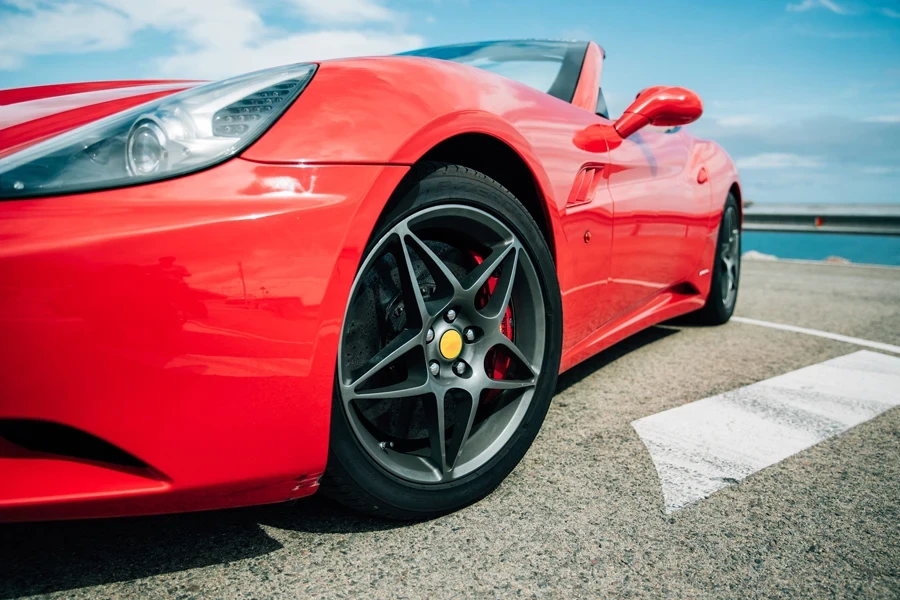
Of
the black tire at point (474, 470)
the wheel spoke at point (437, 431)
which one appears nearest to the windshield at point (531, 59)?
the black tire at point (474, 470)

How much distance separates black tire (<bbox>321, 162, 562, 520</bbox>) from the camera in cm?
139

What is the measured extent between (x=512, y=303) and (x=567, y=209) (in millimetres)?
325

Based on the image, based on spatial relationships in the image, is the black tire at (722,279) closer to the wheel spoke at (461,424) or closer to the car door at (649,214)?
the car door at (649,214)

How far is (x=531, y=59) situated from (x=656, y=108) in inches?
27.3

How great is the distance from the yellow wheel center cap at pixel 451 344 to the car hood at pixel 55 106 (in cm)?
82

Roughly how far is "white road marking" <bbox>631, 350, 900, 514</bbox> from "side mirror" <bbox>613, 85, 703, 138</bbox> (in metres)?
0.95

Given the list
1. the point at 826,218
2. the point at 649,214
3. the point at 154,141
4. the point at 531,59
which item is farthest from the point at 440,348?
the point at 826,218

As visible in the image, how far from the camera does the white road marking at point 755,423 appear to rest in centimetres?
187

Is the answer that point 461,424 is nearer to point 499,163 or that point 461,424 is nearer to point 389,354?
point 389,354

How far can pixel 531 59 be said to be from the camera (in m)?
2.80

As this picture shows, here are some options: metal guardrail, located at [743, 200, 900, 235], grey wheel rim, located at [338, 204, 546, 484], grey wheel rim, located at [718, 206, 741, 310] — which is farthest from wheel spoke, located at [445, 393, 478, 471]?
metal guardrail, located at [743, 200, 900, 235]

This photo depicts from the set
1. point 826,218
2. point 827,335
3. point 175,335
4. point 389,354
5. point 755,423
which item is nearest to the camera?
point 175,335

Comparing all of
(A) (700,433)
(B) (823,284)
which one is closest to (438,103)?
(A) (700,433)

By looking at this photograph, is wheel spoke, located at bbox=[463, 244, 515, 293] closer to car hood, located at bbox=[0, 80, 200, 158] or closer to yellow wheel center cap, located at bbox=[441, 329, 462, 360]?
yellow wheel center cap, located at bbox=[441, 329, 462, 360]
